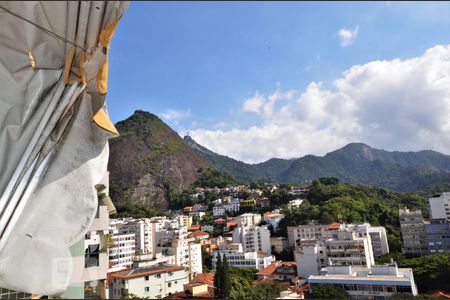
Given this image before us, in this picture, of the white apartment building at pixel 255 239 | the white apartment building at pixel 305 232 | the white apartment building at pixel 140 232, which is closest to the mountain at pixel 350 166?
the white apartment building at pixel 140 232

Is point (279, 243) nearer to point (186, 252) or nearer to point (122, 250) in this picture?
point (186, 252)

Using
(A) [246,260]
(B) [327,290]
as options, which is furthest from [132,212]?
(B) [327,290]

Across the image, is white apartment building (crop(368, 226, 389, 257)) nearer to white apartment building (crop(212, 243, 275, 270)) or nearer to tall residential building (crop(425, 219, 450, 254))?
tall residential building (crop(425, 219, 450, 254))

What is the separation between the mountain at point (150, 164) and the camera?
136ft

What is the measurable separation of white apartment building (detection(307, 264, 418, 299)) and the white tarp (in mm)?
11870

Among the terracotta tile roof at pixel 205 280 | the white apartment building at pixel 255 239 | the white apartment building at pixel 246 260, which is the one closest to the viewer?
the terracotta tile roof at pixel 205 280

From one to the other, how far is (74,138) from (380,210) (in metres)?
26.3

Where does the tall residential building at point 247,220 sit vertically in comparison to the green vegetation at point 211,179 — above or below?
below

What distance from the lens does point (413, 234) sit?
19.6 metres

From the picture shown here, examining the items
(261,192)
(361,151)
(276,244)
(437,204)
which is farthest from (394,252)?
(361,151)

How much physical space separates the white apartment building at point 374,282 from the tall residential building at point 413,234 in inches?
303

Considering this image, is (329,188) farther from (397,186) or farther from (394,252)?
(397,186)

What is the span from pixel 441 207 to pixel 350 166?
84795mm

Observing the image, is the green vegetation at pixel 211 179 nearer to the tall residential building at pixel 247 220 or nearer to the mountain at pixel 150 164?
the mountain at pixel 150 164
